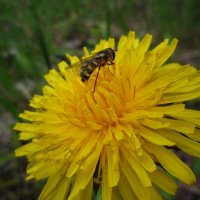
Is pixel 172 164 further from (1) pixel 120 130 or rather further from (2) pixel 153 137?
(1) pixel 120 130

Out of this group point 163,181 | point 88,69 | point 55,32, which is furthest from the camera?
point 55,32

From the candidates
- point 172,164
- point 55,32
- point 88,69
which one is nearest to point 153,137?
point 172,164

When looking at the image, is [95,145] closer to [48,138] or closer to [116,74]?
[48,138]

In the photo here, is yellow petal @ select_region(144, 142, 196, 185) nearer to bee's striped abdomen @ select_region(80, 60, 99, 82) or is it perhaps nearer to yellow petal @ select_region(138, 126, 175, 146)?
yellow petal @ select_region(138, 126, 175, 146)

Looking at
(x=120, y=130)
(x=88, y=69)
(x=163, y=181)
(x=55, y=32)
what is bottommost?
(x=163, y=181)

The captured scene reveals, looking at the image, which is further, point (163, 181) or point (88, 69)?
point (88, 69)

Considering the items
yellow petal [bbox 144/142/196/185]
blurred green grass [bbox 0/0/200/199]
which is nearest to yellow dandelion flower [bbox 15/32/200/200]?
yellow petal [bbox 144/142/196/185]
